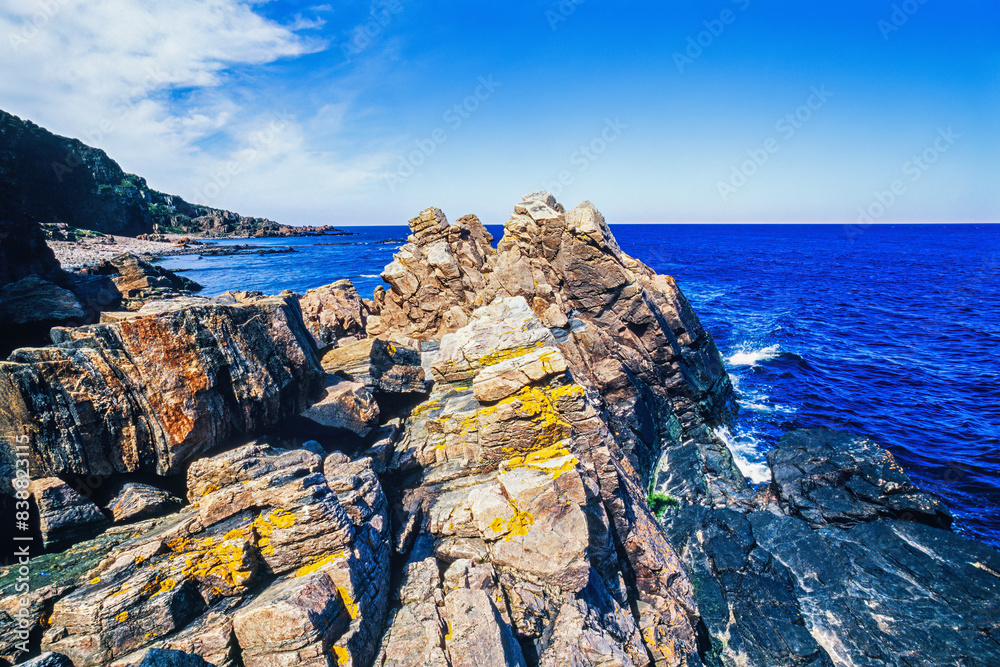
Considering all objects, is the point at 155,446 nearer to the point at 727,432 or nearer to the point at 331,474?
the point at 331,474

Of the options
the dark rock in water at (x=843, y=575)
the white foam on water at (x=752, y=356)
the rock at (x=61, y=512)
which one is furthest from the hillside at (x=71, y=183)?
the white foam on water at (x=752, y=356)

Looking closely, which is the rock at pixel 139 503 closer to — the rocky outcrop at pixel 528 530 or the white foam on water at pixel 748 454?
the rocky outcrop at pixel 528 530

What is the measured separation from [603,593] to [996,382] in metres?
52.3

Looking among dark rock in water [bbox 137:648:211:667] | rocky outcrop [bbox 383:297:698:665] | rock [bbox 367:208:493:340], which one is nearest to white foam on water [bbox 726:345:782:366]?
rock [bbox 367:208:493:340]

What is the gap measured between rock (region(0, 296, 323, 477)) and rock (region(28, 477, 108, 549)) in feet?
1.60

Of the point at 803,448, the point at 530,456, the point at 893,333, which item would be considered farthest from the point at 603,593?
the point at 893,333

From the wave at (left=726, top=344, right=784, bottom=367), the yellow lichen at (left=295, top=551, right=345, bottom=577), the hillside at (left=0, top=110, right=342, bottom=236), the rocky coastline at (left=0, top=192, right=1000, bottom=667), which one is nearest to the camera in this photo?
the rocky coastline at (left=0, top=192, right=1000, bottom=667)

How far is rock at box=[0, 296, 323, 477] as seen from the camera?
33.4 ft

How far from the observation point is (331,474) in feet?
41.0

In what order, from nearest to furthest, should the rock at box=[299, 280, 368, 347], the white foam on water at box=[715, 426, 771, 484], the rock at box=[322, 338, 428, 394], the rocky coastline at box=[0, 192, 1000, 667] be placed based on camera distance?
the rocky coastline at box=[0, 192, 1000, 667] < the rock at box=[322, 338, 428, 394] < the white foam on water at box=[715, 426, 771, 484] < the rock at box=[299, 280, 368, 347]

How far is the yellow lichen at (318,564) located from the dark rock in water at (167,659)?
2.26 meters

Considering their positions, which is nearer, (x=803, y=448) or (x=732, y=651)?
(x=732, y=651)

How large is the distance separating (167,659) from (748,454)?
3398 cm

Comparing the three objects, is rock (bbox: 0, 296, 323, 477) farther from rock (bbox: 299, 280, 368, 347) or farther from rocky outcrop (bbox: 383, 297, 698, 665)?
rock (bbox: 299, 280, 368, 347)
